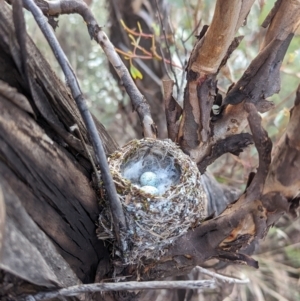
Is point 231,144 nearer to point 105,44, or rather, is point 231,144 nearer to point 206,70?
point 206,70

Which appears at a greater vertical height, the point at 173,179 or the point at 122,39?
the point at 122,39

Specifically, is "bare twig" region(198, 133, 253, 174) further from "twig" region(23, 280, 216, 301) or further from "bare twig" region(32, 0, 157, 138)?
"twig" region(23, 280, 216, 301)

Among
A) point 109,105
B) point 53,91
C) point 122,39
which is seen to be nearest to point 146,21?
point 122,39

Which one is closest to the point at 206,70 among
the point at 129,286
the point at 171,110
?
the point at 171,110

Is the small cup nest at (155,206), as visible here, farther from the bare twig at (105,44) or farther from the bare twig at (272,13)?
the bare twig at (272,13)

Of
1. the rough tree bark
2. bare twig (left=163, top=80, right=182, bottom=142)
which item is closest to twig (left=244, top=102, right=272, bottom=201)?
the rough tree bark

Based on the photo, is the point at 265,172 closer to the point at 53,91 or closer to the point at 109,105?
the point at 53,91
